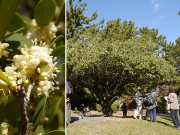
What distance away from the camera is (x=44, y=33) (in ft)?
1.93

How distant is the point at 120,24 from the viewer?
171 inches

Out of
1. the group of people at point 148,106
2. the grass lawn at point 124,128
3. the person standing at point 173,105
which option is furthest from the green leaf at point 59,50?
the group of people at point 148,106

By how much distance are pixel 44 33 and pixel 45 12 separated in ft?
0.14

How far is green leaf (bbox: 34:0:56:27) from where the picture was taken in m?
0.59

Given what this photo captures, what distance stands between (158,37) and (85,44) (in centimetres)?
100

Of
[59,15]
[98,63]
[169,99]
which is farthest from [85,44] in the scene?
[59,15]

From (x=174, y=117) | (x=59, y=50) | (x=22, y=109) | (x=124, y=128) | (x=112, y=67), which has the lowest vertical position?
(x=124, y=128)

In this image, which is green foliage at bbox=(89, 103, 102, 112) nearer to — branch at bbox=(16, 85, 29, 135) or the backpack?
the backpack

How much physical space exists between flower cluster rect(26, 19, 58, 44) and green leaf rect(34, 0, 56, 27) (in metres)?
0.01

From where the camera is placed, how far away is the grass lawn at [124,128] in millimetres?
2543

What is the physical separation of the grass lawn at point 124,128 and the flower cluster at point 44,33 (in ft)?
6.21

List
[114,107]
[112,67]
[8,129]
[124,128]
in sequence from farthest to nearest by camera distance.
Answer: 1. [114,107]
2. [112,67]
3. [124,128]
4. [8,129]

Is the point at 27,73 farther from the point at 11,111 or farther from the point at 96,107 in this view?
the point at 96,107

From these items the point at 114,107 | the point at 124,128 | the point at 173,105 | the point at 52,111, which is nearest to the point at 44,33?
the point at 52,111
